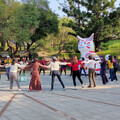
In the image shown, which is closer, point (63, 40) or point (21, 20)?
point (21, 20)

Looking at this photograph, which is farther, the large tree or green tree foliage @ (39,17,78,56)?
green tree foliage @ (39,17,78,56)

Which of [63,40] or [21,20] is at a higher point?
[21,20]

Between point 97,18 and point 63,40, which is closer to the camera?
point 97,18

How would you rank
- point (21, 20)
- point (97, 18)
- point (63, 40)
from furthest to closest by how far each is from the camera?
point (63, 40) → point (97, 18) → point (21, 20)

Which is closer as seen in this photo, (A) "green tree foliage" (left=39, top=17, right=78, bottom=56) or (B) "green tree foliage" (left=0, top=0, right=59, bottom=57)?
(B) "green tree foliage" (left=0, top=0, right=59, bottom=57)

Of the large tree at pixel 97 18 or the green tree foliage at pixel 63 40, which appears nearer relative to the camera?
the large tree at pixel 97 18

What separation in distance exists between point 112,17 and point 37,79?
22.9m

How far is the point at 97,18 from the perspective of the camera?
95.7 ft

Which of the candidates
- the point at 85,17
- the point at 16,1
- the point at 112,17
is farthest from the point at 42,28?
the point at 112,17

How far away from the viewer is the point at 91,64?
33.9 ft

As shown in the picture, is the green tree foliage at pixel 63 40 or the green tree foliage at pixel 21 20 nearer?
the green tree foliage at pixel 21 20

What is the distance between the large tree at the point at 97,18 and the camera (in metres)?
28.0

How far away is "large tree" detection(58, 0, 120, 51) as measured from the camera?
2805cm

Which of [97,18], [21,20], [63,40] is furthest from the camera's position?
[63,40]
